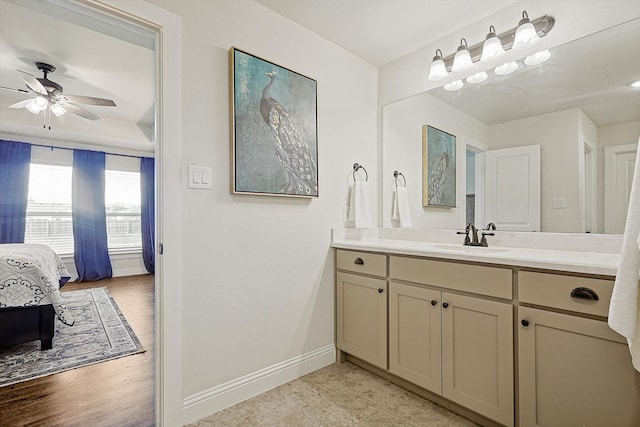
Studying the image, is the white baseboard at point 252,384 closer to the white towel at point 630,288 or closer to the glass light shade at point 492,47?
the white towel at point 630,288

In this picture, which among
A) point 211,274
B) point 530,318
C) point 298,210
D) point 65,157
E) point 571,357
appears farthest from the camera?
point 65,157

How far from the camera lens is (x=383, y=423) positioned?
1539 millimetres

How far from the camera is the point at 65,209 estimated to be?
4.72 metres

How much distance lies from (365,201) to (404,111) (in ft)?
2.64

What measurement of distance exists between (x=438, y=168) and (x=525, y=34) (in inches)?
37.1

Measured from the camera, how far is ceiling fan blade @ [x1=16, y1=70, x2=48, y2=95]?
8.61ft

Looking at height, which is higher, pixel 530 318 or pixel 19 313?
pixel 530 318

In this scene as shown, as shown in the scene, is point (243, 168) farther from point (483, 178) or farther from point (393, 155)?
point (483, 178)

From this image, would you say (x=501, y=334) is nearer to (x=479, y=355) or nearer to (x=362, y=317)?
(x=479, y=355)

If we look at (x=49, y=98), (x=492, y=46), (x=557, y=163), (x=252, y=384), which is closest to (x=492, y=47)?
(x=492, y=46)

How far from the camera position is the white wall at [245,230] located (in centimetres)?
159

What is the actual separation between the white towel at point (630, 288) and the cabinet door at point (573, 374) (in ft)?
0.45

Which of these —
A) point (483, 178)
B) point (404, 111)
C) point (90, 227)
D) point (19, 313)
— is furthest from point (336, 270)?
point (90, 227)

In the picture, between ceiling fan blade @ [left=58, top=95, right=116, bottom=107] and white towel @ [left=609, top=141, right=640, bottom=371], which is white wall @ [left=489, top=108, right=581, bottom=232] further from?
ceiling fan blade @ [left=58, top=95, right=116, bottom=107]
